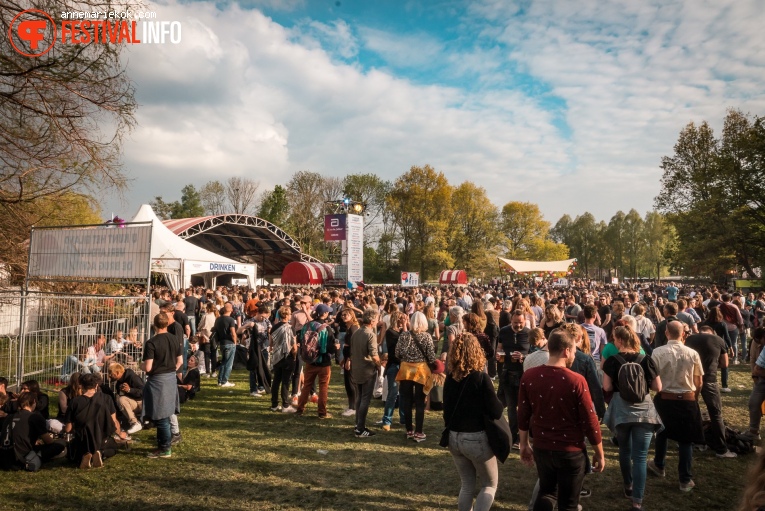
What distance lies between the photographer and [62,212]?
26.1 feet

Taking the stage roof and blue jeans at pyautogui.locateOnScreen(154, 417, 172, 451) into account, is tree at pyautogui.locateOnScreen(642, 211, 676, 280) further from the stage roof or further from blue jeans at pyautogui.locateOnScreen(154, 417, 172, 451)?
blue jeans at pyautogui.locateOnScreen(154, 417, 172, 451)

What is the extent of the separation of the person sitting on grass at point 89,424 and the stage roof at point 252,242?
29.9 meters

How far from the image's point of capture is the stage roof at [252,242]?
3593 cm

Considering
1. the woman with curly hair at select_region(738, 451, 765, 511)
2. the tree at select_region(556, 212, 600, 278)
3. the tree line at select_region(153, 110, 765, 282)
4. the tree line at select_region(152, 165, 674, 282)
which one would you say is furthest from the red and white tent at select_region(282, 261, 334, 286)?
the tree at select_region(556, 212, 600, 278)

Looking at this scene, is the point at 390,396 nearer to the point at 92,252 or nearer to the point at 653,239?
the point at 92,252

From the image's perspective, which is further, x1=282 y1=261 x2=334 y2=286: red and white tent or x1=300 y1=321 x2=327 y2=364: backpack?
x1=282 y1=261 x2=334 y2=286: red and white tent

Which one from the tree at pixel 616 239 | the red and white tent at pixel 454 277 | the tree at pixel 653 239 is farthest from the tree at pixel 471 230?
the tree at pixel 653 239

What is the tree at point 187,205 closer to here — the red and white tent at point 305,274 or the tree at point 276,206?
the tree at point 276,206

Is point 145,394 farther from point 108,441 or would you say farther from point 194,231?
point 194,231

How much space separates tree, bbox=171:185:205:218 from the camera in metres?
70.1

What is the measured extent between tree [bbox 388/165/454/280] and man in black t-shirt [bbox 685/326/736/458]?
42.0 metres

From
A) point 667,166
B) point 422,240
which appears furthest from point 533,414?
A: point 422,240

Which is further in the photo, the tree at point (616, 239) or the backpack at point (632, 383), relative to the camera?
the tree at point (616, 239)

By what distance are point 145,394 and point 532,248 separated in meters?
55.4
